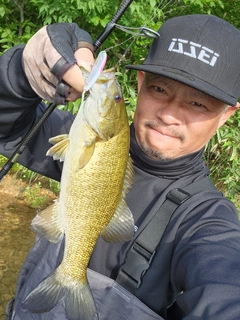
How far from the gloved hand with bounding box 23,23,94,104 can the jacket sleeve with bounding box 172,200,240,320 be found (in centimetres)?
85

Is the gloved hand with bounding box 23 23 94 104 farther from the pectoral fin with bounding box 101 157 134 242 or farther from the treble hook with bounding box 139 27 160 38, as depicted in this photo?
the pectoral fin with bounding box 101 157 134 242

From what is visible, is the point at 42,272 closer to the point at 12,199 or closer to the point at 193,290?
the point at 193,290

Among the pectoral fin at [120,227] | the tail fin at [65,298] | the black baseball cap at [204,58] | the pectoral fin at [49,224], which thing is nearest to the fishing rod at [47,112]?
the black baseball cap at [204,58]

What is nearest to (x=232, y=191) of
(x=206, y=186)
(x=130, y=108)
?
(x=130, y=108)

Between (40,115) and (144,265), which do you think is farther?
(40,115)

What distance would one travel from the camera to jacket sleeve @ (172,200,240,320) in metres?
1.35

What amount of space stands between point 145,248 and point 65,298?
45 centimetres

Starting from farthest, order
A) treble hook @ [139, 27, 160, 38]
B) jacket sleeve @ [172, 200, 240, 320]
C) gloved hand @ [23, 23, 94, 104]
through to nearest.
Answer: treble hook @ [139, 27, 160, 38] → gloved hand @ [23, 23, 94, 104] → jacket sleeve @ [172, 200, 240, 320]

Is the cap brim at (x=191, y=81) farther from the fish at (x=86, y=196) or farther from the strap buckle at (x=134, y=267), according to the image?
the strap buckle at (x=134, y=267)

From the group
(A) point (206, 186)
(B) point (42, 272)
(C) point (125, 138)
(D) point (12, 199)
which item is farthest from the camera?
Result: (D) point (12, 199)

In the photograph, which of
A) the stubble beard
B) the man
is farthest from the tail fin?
the stubble beard

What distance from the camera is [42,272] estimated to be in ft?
7.16

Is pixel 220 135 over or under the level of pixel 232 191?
over

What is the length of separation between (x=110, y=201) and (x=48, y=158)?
818 mm
